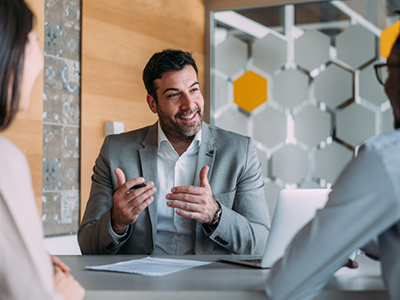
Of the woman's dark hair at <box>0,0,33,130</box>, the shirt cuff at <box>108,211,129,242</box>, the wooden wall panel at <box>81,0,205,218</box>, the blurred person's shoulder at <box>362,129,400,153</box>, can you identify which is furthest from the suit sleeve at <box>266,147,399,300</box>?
the wooden wall panel at <box>81,0,205,218</box>

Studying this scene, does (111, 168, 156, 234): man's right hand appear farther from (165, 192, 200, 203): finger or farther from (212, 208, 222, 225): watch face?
(212, 208, 222, 225): watch face

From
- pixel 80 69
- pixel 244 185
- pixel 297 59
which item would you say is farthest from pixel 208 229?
pixel 297 59

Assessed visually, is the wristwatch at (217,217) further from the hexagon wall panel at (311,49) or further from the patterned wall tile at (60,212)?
the hexagon wall panel at (311,49)

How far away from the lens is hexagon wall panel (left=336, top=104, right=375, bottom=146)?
11.8 feet

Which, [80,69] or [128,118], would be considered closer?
[80,69]

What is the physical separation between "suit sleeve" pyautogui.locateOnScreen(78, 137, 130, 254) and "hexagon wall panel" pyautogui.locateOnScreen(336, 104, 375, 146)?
2.11 meters

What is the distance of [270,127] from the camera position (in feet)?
12.7

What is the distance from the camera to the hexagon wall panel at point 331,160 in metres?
3.64

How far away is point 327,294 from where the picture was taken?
1.03 metres

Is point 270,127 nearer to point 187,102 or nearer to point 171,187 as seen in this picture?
point 187,102

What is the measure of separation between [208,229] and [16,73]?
1.20 meters

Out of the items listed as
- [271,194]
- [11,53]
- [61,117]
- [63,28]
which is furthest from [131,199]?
[271,194]

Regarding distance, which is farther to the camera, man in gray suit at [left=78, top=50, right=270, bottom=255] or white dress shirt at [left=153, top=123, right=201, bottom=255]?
white dress shirt at [left=153, top=123, right=201, bottom=255]

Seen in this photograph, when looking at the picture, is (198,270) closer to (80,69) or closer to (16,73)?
(16,73)
